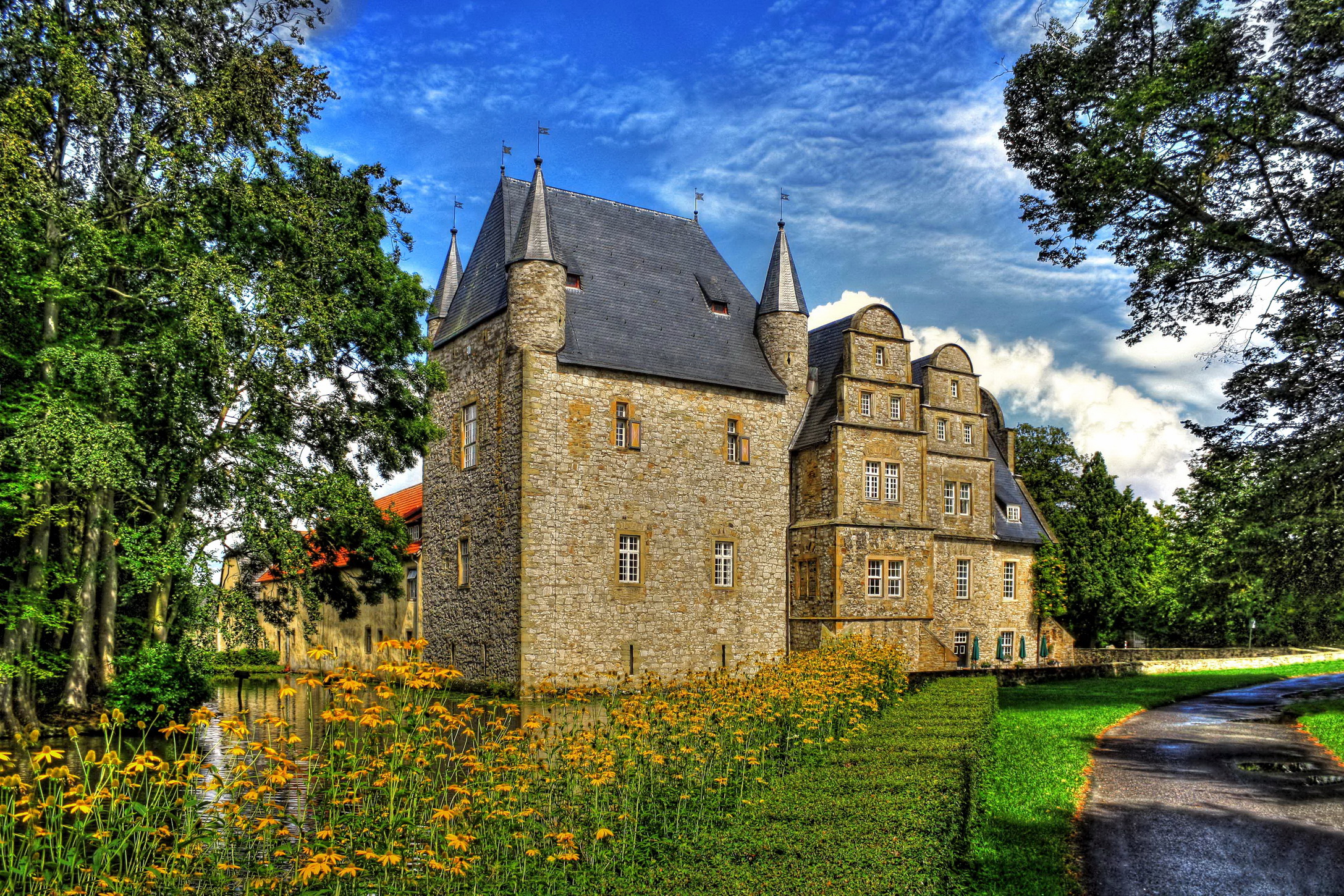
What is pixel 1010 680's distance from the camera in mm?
28078

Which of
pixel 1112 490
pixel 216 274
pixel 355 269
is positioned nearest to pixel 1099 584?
pixel 1112 490

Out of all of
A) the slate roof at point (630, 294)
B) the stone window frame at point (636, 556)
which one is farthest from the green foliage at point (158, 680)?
the slate roof at point (630, 294)

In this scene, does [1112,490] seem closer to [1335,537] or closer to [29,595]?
[1335,537]

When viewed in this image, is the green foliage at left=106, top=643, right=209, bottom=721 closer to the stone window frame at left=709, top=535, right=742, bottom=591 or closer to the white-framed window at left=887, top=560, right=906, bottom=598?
the stone window frame at left=709, top=535, right=742, bottom=591

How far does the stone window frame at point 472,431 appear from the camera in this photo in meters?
30.3

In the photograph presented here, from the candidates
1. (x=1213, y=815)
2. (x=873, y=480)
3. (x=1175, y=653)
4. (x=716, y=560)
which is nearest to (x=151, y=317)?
(x=716, y=560)

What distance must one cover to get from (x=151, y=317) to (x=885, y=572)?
73.3ft

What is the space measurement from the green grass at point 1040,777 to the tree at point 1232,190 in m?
4.85

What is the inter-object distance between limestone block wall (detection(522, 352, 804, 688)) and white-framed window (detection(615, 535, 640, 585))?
20 centimetres

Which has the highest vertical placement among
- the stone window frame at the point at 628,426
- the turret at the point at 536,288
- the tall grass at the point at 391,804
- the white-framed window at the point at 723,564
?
the turret at the point at 536,288

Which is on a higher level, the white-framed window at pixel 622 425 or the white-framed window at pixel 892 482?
the white-framed window at pixel 622 425

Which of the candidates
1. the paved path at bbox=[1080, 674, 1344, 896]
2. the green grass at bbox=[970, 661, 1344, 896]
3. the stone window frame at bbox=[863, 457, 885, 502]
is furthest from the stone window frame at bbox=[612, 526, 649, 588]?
the paved path at bbox=[1080, 674, 1344, 896]

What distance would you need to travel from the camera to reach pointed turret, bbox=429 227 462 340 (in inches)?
1364

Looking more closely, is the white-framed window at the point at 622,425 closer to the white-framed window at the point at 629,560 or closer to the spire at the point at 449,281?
the white-framed window at the point at 629,560
